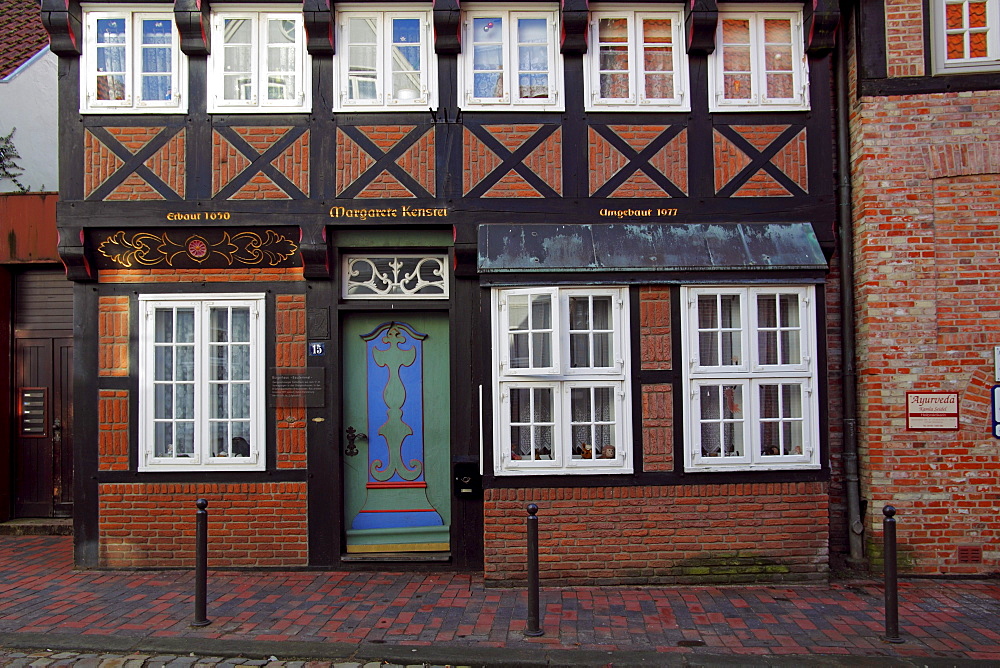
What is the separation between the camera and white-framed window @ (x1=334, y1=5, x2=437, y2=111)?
725 cm

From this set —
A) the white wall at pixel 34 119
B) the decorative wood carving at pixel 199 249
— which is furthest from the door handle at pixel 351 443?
the white wall at pixel 34 119

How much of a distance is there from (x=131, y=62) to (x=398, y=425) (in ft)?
15.3

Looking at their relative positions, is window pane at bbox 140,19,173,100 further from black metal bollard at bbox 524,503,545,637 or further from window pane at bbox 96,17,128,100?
black metal bollard at bbox 524,503,545,637

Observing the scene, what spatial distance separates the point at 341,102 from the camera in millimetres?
7219

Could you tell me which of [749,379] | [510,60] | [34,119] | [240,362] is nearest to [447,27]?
[510,60]

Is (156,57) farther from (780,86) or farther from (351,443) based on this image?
(780,86)

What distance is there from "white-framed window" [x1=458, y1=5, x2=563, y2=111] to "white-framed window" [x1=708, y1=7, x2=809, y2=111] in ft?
5.49

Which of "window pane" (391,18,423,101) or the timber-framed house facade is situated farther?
"window pane" (391,18,423,101)

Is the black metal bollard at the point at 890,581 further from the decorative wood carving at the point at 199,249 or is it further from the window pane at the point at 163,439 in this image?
the window pane at the point at 163,439

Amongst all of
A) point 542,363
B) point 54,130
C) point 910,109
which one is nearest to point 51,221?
point 54,130

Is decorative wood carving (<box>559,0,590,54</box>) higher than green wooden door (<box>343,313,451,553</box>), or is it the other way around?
decorative wood carving (<box>559,0,590,54</box>)

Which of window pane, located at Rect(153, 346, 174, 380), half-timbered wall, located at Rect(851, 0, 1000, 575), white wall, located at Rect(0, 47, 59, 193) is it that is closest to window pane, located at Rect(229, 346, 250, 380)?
window pane, located at Rect(153, 346, 174, 380)

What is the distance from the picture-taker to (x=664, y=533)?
6832mm

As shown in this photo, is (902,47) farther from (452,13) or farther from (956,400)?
(452,13)
